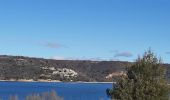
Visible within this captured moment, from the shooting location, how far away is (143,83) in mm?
22094

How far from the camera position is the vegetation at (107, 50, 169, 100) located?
21.9m

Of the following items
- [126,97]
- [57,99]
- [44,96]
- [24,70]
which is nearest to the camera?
[126,97]

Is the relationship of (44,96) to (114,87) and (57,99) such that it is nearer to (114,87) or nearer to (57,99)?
(57,99)

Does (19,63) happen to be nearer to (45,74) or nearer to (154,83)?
(45,74)

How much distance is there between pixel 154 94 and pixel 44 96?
67.5ft

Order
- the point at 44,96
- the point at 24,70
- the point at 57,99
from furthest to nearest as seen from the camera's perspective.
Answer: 1. the point at 24,70
2. the point at 44,96
3. the point at 57,99

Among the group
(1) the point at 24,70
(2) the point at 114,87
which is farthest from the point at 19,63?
(2) the point at 114,87

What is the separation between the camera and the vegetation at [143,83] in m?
21.9

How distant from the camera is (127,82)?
22375 mm

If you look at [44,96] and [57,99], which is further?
[44,96]

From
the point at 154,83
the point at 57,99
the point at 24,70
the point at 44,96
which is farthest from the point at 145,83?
the point at 24,70

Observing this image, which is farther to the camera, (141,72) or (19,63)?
(19,63)

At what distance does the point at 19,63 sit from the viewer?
19100 cm

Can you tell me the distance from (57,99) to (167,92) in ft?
55.3
